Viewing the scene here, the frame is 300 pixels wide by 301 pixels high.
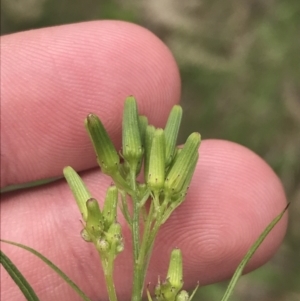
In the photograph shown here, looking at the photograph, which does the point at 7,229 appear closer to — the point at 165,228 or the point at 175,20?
the point at 165,228

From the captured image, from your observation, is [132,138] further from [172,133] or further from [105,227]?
[105,227]

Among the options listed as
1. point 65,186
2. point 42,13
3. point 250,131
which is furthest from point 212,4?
point 65,186

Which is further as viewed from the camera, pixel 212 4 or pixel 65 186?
pixel 212 4

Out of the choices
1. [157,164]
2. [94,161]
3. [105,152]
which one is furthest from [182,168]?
[94,161]

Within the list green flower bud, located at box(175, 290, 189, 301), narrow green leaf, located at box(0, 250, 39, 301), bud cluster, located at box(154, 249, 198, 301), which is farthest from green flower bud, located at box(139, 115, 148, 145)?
narrow green leaf, located at box(0, 250, 39, 301)

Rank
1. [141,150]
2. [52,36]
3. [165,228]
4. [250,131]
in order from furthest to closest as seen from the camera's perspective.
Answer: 1. [250,131]
2. [52,36]
3. [165,228]
4. [141,150]

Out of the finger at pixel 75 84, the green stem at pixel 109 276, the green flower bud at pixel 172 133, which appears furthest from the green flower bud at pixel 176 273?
the finger at pixel 75 84
